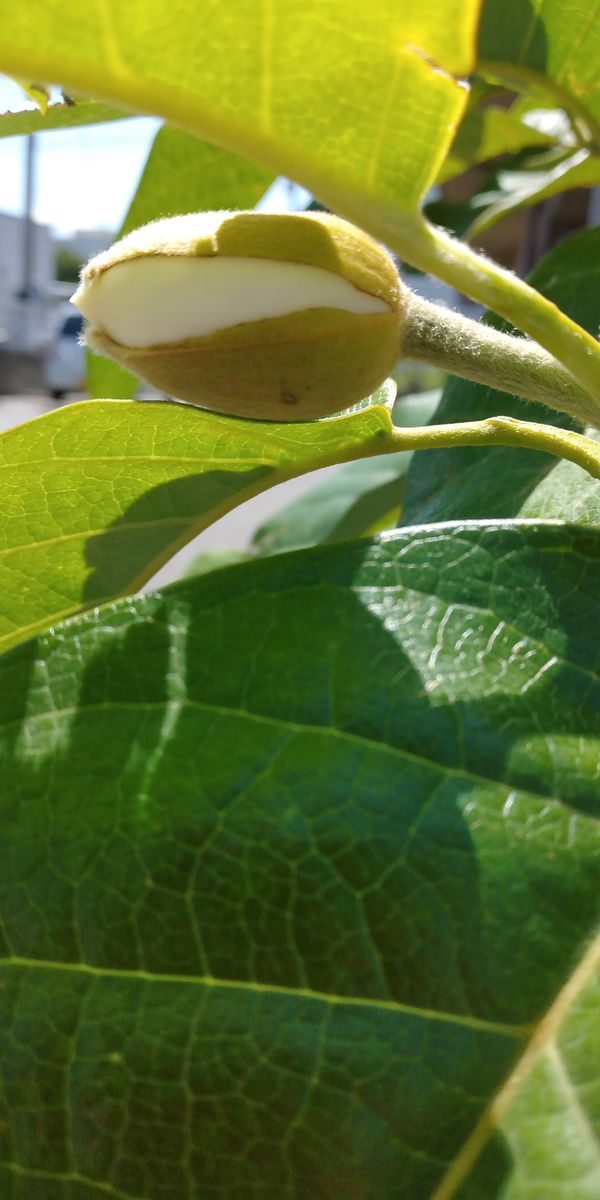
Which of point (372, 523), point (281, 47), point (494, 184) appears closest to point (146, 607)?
point (281, 47)

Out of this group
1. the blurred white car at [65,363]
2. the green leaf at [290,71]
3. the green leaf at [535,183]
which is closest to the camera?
the green leaf at [290,71]

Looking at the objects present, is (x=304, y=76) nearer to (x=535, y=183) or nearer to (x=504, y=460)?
(x=504, y=460)

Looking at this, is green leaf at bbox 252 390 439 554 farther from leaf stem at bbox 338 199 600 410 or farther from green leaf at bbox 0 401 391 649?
leaf stem at bbox 338 199 600 410

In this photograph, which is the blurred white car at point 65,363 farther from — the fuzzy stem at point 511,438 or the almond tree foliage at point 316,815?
the almond tree foliage at point 316,815

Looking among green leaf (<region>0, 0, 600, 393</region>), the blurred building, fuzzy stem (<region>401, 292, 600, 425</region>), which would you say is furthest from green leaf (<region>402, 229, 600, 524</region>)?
the blurred building

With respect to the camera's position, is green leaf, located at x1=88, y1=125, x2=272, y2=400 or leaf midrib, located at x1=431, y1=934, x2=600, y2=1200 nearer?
leaf midrib, located at x1=431, y1=934, x2=600, y2=1200

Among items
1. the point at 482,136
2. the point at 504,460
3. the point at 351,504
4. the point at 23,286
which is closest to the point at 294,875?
the point at 504,460

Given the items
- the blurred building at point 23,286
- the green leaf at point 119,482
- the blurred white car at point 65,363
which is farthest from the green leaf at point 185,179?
the blurred building at point 23,286
